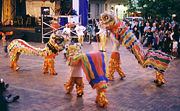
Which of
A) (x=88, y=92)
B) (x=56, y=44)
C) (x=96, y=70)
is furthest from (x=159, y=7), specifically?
(x=96, y=70)

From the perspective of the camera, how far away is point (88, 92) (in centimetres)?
771

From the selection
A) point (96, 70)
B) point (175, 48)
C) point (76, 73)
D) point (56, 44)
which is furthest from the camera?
point (175, 48)

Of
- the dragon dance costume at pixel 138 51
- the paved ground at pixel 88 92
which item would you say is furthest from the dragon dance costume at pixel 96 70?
the dragon dance costume at pixel 138 51

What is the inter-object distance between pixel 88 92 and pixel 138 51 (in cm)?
224

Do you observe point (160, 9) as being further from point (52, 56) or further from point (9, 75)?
point (9, 75)

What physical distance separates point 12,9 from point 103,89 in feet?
77.1

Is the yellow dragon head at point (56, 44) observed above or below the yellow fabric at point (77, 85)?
above

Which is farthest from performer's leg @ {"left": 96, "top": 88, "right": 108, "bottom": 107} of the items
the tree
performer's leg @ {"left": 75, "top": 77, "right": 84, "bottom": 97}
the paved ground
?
the tree

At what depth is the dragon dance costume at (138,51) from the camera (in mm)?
8336

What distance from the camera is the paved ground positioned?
6477mm

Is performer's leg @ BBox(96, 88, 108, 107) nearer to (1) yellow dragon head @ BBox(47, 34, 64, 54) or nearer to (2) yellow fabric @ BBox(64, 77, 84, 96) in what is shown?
(2) yellow fabric @ BBox(64, 77, 84, 96)

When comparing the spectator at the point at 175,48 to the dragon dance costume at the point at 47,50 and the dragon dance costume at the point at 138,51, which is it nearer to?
the dragon dance costume at the point at 138,51

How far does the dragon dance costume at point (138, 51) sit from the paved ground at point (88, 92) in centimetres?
62

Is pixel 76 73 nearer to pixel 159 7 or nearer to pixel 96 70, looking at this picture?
pixel 96 70
